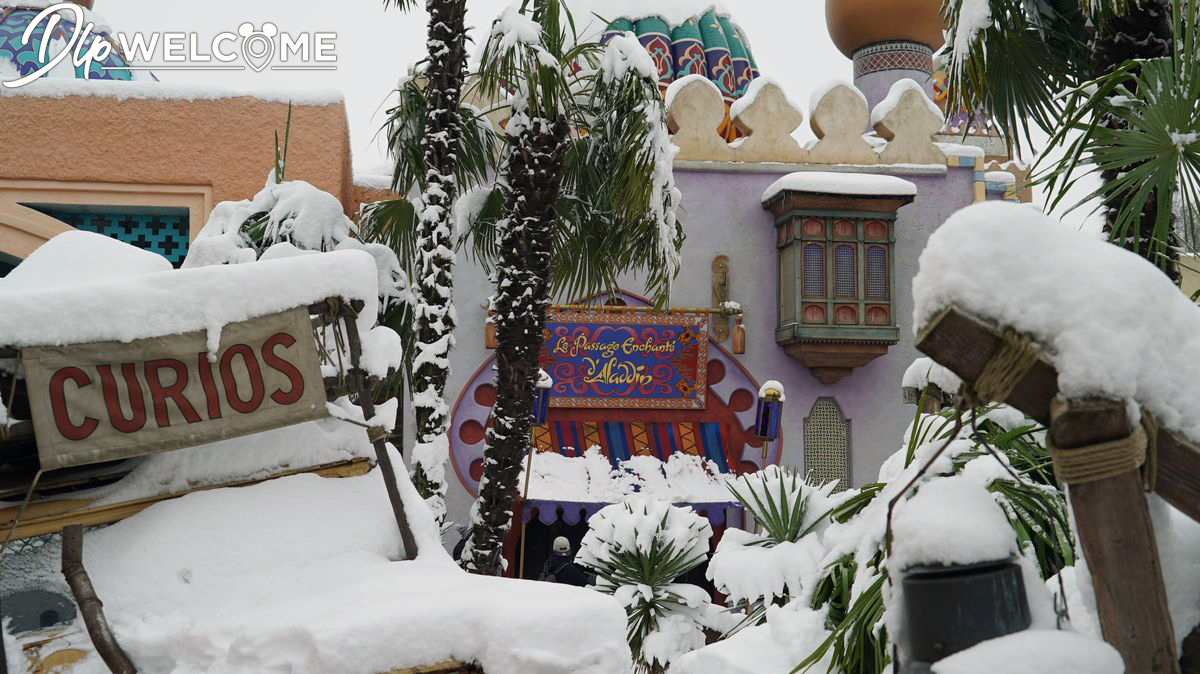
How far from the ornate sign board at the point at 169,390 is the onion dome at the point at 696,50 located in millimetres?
15041

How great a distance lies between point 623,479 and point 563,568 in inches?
55.6

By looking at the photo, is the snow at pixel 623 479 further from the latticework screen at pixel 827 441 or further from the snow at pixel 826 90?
the snow at pixel 826 90

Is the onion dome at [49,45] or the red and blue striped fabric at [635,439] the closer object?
the onion dome at [49,45]

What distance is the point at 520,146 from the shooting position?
8211mm

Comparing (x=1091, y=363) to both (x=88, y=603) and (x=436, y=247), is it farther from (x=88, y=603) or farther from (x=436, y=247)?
(x=436, y=247)

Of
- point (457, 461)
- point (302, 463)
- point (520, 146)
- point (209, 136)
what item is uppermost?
point (209, 136)

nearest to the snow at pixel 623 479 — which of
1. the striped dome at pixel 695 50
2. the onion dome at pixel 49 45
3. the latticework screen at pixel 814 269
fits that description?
→ the latticework screen at pixel 814 269

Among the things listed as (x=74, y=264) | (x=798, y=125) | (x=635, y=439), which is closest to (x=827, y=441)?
(x=635, y=439)

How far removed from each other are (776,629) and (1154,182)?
2.58 metres

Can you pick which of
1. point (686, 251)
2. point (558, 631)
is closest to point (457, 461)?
point (686, 251)

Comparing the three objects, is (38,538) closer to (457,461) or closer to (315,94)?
(315,94)

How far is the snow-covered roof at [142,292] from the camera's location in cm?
394

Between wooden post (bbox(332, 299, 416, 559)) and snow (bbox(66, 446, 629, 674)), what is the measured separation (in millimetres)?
51

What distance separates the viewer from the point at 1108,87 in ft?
15.5
